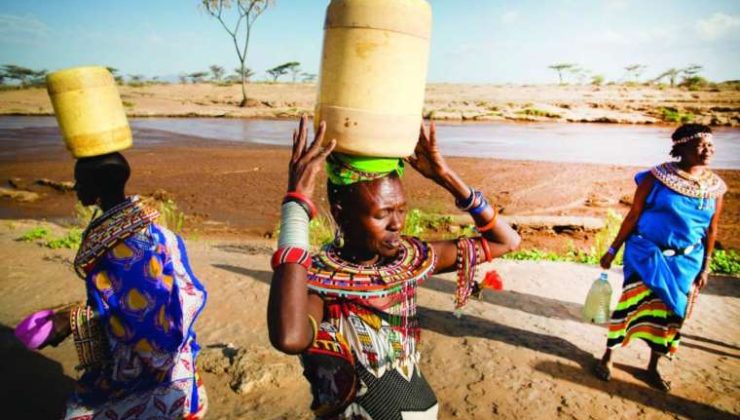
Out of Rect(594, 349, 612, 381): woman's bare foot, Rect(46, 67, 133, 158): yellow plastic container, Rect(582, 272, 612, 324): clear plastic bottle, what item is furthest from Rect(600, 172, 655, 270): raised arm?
Rect(46, 67, 133, 158): yellow plastic container

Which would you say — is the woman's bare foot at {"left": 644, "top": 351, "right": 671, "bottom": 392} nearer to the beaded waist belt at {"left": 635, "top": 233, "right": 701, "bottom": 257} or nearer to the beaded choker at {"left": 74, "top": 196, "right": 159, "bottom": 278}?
the beaded waist belt at {"left": 635, "top": 233, "right": 701, "bottom": 257}

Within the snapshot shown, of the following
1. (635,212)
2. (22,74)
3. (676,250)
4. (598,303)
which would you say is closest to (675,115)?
(598,303)

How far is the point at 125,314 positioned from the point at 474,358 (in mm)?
2698

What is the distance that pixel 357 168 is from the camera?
1.52 metres

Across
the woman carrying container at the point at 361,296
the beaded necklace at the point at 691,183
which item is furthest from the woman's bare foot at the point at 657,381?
the woman carrying container at the point at 361,296

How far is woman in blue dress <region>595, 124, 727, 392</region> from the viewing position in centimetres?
326

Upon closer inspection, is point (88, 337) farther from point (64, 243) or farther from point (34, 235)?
point (34, 235)

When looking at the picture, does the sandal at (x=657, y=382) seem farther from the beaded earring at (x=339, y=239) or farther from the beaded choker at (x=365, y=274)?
the beaded earring at (x=339, y=239)

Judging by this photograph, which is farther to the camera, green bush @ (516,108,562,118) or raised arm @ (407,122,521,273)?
green bush @ (516,108,562,118)

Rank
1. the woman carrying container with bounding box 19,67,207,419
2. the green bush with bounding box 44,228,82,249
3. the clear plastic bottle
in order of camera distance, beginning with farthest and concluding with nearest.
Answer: the green bush with bounding box 44,228,82,249 < the clear plastic bottle < the woman carrying container with bounding box 19,67,207,419

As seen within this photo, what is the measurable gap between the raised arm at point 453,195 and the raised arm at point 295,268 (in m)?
0.57

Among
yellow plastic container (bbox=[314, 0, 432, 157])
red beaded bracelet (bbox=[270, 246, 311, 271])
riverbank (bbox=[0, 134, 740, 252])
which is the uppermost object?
yellow plastic container (bbox=[314, 0, 432, 157])

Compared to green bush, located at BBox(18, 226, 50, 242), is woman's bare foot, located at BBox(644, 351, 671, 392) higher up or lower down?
higher up

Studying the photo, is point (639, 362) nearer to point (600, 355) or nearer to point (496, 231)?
point (600, 355)
